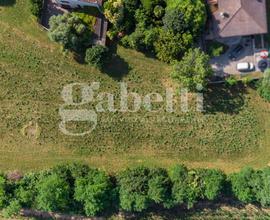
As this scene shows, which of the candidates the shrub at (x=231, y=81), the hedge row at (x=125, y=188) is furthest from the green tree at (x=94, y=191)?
the shrub at (x=231, y=81)

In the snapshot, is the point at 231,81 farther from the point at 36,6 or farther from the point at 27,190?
the point at 27,190

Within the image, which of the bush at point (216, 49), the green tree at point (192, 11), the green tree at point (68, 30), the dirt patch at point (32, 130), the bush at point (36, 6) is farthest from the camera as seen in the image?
the dirt patch at point (32, 130)

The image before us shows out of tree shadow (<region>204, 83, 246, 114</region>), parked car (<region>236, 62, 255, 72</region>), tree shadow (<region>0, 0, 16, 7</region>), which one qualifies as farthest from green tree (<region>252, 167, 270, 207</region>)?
tree shadow (<region>0, 0, 16, 7</region>)

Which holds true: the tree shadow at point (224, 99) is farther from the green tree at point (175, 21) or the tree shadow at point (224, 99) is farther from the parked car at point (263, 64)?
the green tree at point (175, 21)

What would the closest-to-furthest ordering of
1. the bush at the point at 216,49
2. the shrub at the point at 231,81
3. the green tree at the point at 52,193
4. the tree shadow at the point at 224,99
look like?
the green tree at the point at 52,193
the bush at the point at 216,49
the shrub at the point at 231,81
the tree shadow at the point at 224,99

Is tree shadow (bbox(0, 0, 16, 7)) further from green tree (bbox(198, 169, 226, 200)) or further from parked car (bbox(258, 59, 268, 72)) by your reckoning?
parked car (bbox(258, 59, 268, 72))

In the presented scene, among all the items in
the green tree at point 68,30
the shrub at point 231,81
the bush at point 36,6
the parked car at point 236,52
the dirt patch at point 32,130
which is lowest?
the dirt patch at point 32,130
